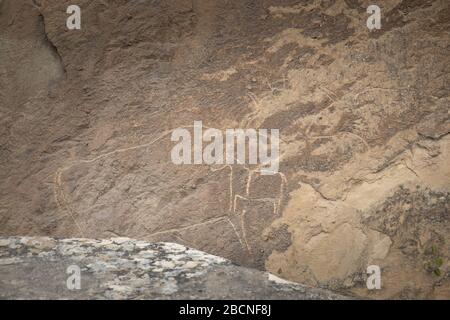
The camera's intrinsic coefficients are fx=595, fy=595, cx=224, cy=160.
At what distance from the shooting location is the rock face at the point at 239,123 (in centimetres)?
258

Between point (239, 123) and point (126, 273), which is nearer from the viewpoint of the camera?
point (126, 273)

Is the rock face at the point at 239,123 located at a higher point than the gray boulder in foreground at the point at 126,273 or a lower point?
higher

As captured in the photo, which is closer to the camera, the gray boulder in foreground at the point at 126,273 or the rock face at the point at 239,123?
the gray boulder in foreground at the point at 126,273

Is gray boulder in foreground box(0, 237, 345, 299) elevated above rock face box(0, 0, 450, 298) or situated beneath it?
situated beneath

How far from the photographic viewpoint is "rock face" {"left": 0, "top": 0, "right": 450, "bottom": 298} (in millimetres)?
2582

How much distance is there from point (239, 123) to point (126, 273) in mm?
845

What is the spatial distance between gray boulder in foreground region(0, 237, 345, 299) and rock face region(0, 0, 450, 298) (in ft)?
→ 0.40

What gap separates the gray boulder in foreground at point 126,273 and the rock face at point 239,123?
0.40 feet

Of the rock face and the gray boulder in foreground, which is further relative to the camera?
the rock face

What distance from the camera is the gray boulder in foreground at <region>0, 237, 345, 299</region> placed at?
216cm

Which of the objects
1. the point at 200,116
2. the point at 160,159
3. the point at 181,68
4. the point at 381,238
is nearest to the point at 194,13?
the point at 181,68

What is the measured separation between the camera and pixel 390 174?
2592mm

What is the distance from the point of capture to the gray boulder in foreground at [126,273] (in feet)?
7.07

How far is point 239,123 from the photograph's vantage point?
2.69 metres
